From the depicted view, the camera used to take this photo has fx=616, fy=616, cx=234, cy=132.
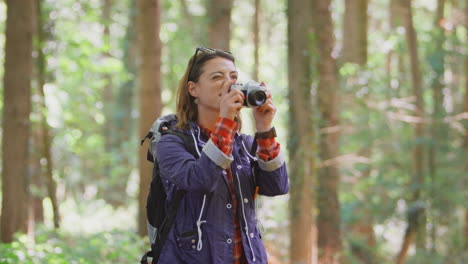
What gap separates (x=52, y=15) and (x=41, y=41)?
4.22ft

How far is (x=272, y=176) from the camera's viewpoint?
134 inches

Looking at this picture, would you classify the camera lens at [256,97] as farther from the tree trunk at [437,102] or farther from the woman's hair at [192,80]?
the tree trunk at [437,102]

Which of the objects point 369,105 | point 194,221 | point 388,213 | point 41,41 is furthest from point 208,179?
point 388,213

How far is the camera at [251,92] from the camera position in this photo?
10.6ft

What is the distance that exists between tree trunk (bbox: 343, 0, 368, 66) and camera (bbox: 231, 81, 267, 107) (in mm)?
12410

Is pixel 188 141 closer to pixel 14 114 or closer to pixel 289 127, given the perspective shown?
pixel 289 127

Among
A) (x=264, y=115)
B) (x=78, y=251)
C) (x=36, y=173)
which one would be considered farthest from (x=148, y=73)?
(x=264, y=115)

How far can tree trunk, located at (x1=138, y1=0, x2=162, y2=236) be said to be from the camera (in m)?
10.0

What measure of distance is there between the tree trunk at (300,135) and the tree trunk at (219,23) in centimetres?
306

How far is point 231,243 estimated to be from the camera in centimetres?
314

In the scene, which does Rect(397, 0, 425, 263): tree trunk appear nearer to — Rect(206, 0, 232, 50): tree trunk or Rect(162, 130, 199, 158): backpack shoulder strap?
Rect(206, 0, 232, 50): tree trunk

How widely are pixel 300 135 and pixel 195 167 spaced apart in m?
6.05

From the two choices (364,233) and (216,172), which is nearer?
(216,172)

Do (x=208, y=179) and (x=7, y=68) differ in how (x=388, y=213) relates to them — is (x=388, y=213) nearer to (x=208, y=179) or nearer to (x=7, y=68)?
(x=7, y=68)
